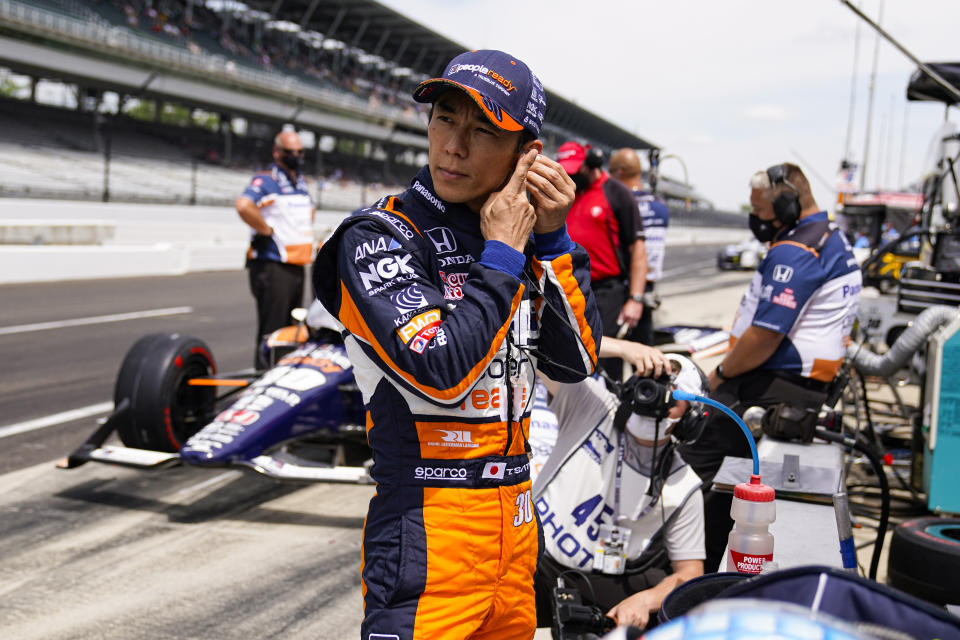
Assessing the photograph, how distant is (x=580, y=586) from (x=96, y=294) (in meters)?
12.3

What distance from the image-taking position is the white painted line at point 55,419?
5749mm

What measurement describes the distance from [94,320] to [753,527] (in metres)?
10.1

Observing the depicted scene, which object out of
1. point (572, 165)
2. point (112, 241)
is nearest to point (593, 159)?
point (572, 165)

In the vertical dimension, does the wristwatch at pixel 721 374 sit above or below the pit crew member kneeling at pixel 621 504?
above

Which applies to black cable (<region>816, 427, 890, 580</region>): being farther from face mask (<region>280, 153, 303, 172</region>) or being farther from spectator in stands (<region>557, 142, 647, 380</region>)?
face mask (<region>280, 153, 303, 172</region>)

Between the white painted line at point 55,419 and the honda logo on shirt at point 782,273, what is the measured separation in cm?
481

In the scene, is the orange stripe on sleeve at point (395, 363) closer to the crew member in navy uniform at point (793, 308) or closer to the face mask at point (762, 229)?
the crew member in navy uniform at point (793, 308)

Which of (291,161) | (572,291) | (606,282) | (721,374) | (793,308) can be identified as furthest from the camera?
(291,161)

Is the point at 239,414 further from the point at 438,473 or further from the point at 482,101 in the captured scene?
the point at 482,101

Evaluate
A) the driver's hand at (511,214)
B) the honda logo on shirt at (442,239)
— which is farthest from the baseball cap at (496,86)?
the honda logo on shirt at (442,239)

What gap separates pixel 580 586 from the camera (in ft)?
9.11

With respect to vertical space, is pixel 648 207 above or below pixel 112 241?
above

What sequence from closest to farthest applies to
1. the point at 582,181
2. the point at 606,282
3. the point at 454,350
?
the point at 454,350 < the point at 582,181 < the point at 606,282

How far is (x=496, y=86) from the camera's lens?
1.70 m
